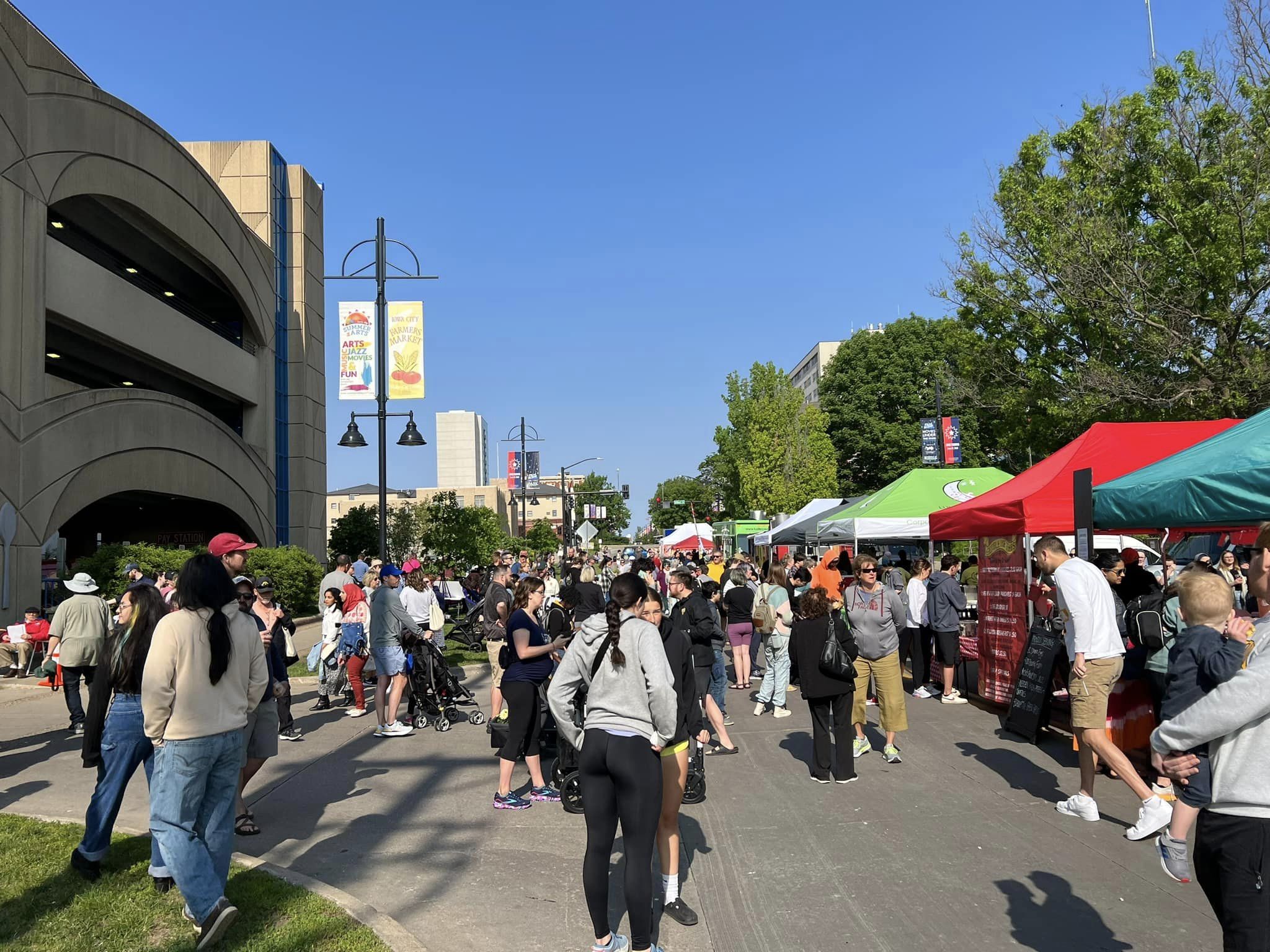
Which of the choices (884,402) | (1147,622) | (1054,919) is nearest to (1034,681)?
(1147,622)

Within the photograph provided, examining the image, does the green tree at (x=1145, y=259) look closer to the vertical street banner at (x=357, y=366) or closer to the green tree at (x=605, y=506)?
the vertical street banner at (x=357, y=366)

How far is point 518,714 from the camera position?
7.83 m

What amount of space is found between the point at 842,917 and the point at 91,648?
872 cm

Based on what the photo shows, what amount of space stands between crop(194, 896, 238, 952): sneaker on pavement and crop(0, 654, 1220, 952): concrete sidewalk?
0.95 meters

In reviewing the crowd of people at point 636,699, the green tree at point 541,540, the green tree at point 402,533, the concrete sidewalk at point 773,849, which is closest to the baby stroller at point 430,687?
the crowd of people at point 636,699

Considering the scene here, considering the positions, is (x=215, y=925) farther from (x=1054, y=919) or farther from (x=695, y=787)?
(x=1054, y=919)

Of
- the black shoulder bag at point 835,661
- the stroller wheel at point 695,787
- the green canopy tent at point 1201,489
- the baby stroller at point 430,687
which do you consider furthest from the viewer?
the baby stroller at point 430,687

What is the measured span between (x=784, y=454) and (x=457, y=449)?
136 m

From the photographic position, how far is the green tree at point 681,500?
117m

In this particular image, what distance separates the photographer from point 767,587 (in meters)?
14.4

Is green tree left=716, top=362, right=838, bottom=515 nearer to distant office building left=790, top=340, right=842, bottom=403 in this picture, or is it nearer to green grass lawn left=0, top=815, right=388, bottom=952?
green grass lawn left=0, top=815, right=388, bottom=952

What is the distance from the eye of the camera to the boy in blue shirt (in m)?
3.57

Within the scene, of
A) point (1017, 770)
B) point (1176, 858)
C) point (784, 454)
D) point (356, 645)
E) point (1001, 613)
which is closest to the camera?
point (1176, 858)

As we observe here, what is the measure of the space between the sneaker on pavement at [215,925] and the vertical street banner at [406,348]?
46.9 ft
